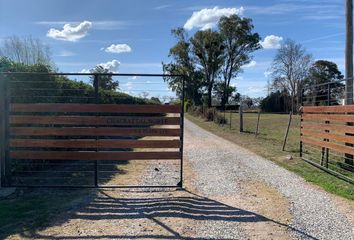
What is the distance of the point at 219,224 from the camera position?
21.0 ft

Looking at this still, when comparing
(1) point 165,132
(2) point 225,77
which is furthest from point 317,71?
(1) point 165,132

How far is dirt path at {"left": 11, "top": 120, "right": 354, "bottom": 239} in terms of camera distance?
5949 millimetres

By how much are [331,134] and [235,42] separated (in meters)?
60.6

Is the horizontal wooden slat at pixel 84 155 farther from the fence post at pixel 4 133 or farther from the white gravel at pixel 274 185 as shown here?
the white gravel at pixel 274 185

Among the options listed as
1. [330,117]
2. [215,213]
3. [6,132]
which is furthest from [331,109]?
[6,132]

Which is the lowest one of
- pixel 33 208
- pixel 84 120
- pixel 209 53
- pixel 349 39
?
pixel 33 208

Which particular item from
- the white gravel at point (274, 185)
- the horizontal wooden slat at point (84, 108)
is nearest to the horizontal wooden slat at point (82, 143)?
the horizontal wooden slat at point (84, 108)

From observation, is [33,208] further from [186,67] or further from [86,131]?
[186,67]

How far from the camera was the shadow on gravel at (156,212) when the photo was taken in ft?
19.2

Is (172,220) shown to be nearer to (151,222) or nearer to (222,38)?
(151,222)

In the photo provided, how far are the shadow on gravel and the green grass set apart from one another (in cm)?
28

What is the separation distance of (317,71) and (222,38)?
22984 millimetres

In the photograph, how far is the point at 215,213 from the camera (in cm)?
701

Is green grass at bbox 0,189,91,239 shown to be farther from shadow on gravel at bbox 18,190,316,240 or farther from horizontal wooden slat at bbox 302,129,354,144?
horizontal wooden slat at bbox 302,129,354,144
